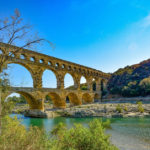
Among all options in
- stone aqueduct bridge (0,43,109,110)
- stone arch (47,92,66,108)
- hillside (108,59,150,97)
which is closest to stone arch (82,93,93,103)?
stone aqueduct bridge (0,43,109,110)

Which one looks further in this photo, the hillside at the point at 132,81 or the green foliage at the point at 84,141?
the hillside at the point at 132,81

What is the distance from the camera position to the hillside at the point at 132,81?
126ft

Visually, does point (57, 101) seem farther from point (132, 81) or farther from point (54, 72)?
point (132, 81)

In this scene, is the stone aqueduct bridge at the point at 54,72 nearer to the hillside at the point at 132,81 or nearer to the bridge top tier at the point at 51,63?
the bridge top tier at the point at 51,63

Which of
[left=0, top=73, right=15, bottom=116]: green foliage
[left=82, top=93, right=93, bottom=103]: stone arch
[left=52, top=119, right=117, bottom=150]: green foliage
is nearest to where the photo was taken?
[left=52, top=119, right=117, bottom=150]: green foliage

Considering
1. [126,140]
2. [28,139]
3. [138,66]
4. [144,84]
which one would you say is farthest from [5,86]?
[138,66]

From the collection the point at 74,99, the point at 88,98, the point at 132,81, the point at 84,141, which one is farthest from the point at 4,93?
the point at 132,81

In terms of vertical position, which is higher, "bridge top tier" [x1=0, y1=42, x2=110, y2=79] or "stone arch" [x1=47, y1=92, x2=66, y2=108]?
"bridge top tier" [x1=0, y1=42, x2=110, y2=79]

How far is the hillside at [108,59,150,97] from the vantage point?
38.4 meters

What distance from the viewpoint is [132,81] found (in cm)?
4547

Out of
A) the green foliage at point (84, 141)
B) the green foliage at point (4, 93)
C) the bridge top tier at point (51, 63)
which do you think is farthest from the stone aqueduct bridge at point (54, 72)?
the green foliage at point (84, 141)

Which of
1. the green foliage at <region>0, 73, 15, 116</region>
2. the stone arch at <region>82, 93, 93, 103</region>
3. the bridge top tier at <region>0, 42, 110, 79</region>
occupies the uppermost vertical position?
the bridge top tier at <region>0, 42, 110, 79</region>

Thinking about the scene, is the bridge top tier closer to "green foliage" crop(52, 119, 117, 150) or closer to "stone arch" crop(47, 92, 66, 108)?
"stone arch" crop(47, 92, 66, 108)

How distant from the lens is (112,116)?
61.0 ft
